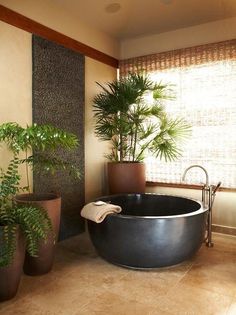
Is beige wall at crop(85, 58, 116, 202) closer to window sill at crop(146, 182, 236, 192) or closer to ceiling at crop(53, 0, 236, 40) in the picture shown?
ceiling at crop(53, 0, 236, 40)

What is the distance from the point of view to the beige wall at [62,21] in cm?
285

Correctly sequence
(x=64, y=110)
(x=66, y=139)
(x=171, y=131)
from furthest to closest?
(x=171, y=131), (x=64, y=110), (x=66, y=139)

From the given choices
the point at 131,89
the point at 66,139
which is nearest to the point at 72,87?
the point at 131,89

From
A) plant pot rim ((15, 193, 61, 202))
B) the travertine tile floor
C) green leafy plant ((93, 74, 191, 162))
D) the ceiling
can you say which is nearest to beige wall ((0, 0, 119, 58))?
the ceiling

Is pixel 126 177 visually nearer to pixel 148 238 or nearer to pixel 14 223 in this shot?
pixel 148 238

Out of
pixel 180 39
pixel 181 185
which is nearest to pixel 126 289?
pixel 181 185

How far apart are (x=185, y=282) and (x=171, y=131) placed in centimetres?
186

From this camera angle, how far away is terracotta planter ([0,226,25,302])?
195cm

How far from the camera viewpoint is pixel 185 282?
2260mm

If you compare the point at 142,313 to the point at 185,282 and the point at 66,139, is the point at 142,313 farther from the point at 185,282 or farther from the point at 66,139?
the point at 66,139

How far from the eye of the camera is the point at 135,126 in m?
3.60

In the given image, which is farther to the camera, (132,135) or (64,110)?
(132,135)

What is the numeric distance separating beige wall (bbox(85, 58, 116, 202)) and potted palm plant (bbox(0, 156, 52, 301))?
1710 mm

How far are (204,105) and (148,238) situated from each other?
202 cm
